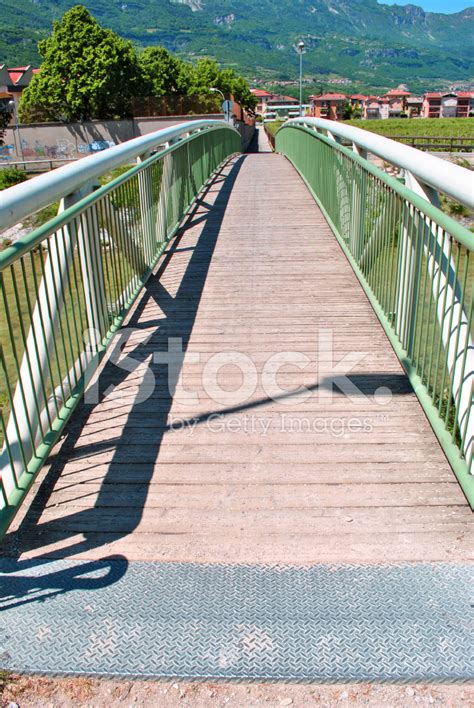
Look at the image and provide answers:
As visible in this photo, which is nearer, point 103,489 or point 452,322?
point 103,489

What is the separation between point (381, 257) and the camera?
5.14 m

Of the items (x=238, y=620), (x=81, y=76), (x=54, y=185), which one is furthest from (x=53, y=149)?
(x=238, y=620)

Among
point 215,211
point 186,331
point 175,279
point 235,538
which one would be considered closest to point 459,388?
point 235,538

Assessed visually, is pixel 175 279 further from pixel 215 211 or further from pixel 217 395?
pixel 215 211

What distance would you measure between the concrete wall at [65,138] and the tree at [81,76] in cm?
387

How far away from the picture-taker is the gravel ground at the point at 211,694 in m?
2.10

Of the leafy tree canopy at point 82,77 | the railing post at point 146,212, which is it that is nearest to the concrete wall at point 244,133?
the leafy tree canopy at point 82,77

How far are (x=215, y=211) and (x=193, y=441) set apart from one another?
6712mm

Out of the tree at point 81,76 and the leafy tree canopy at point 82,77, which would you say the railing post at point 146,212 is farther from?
the tree at point 81,76

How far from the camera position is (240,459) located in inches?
136

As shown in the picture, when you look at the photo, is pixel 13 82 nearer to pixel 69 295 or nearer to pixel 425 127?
pixel 425 127

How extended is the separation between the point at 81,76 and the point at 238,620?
58.0 metres

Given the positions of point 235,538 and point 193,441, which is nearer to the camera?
point 235,538

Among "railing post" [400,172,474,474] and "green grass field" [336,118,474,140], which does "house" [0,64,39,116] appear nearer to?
"green grass field" [336,118,474,140]
